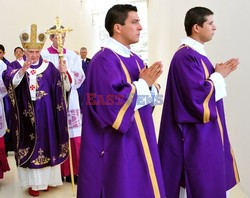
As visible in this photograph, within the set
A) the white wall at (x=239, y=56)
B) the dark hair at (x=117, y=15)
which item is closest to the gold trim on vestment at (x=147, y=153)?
the dark hair at (x=117, y=15)

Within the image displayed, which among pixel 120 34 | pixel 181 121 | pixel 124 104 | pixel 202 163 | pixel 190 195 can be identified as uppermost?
pixel 120 34

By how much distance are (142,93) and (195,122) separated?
586 mm

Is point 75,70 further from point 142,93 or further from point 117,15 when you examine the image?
point 142,93

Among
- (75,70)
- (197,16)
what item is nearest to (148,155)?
(197,16)

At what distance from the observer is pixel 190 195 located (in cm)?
232

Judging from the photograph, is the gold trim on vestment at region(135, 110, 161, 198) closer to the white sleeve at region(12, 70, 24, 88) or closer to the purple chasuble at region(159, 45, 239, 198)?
the purple chasuble at region(159, 45, 239, 198)

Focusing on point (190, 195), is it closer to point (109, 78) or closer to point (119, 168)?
point (119, 168)

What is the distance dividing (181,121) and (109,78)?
0.69m

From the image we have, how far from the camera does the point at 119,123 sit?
1.77 metres

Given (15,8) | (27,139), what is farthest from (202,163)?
(15,8)

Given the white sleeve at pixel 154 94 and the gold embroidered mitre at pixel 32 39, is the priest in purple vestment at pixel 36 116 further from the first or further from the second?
the white sleeve at pixel 154 94

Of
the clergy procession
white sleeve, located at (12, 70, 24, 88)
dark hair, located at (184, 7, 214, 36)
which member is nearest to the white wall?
the clergy procession

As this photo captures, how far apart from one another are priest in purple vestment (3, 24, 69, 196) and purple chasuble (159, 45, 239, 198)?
1498mm

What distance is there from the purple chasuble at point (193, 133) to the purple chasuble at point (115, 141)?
40cm
